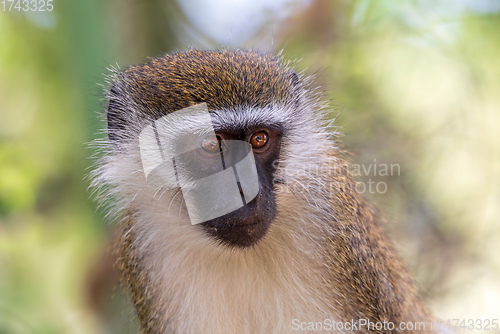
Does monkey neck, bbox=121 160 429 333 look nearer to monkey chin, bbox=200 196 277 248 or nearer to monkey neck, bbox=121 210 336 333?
monkey neck, bbox=121 210 336 333

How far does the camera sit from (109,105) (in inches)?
106

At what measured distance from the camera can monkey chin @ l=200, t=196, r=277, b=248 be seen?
210 cm

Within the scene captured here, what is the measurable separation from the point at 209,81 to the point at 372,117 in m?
2.43

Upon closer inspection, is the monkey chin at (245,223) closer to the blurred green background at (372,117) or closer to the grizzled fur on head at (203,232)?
the grizzled fur on head at (203,232)

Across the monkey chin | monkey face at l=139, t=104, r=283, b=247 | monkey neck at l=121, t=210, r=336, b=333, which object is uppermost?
monkey face at l=139, t=104, r=283, b=247

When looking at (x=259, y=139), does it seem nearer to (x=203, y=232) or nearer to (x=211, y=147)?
(x=211, y=147)

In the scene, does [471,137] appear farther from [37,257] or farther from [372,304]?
[37,257]

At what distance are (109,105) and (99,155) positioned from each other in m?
0.29

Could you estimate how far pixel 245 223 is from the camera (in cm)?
212

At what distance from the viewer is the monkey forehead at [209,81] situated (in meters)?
2.32

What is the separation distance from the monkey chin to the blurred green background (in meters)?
1.75

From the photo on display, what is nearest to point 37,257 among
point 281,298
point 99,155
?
point 99,155

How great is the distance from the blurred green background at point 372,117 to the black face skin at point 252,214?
5.41 feet

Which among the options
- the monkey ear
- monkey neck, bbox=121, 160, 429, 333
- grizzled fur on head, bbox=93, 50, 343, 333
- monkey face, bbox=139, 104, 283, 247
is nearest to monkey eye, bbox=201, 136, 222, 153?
monkey face, bbox=139, 104, 283, 247
